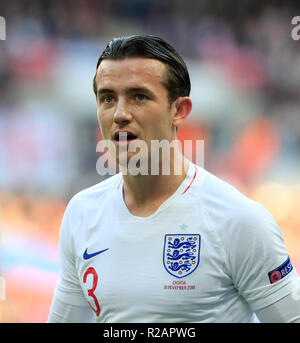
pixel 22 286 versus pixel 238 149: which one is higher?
pixel 238 149

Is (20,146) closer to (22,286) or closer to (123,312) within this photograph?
(22,286)

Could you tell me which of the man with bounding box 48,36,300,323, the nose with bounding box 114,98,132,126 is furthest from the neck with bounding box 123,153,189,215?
the nose with bounding box 114,98,132,126

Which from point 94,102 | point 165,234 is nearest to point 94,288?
point 165,234

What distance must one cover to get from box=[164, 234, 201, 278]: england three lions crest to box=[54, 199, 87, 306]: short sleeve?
45 centimetres

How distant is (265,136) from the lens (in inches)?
287

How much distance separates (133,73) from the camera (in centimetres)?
187

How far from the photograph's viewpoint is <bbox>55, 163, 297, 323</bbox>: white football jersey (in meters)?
1.80

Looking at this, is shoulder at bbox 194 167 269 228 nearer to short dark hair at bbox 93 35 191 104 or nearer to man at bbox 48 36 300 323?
man at bbox 48 36 300 323

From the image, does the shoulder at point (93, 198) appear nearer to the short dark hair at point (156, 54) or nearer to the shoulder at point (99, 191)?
the shoulder at point (99, 191)

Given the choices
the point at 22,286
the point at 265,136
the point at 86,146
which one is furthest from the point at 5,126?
the point at 265,136

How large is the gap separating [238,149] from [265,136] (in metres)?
0.51

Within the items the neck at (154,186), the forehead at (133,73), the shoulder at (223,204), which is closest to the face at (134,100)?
the forehead at (133,73)
